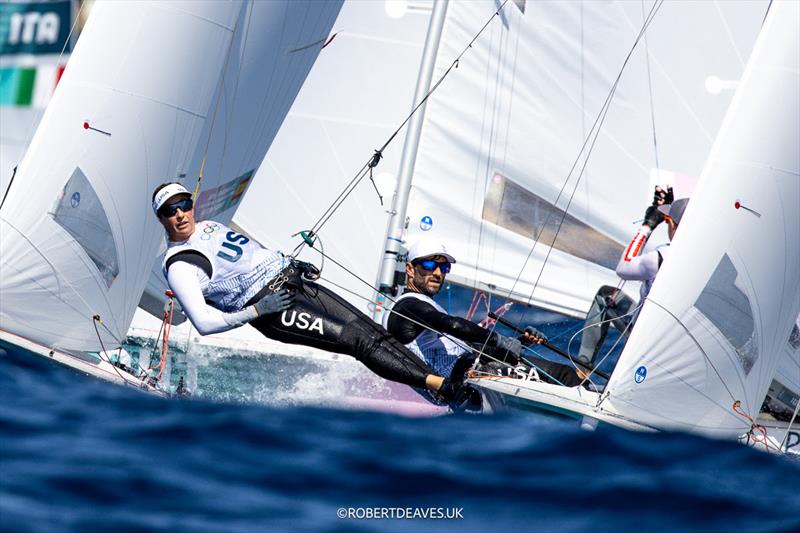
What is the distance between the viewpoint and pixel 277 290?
6.25 meters

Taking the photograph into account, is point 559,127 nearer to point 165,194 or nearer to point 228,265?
point 228,265

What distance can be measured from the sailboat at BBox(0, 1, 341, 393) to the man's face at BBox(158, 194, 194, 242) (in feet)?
1.84

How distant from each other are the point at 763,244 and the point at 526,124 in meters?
2.93

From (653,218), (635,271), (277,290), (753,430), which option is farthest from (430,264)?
(753,430)

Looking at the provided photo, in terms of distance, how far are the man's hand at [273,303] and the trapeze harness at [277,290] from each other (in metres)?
0.07

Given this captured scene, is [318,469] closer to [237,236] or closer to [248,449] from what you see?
[248,449]

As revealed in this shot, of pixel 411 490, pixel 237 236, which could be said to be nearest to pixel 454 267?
pixel 237 236

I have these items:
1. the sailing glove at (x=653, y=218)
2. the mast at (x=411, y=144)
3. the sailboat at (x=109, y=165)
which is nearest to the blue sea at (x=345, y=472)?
the sailboat at (x=109, y=165)

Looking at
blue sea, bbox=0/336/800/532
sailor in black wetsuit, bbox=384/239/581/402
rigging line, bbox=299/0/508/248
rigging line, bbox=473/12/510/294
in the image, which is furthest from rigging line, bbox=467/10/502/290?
blue sea, bbox=0/336/800/532

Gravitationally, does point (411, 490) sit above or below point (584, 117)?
below

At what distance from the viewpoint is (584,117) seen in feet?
28.9

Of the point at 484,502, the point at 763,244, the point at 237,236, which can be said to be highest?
the point at 763,244

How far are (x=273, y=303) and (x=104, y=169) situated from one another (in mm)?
1112

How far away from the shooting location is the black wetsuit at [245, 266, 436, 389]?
630 centimetres
